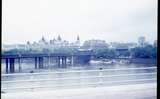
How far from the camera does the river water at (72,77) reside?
139 inches

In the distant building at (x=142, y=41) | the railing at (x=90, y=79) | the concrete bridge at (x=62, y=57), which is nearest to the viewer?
the distant building at (x=142, y=41)

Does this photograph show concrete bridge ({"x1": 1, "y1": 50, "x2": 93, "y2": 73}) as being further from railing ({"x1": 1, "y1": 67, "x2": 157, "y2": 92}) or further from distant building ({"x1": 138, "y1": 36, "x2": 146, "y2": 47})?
distant building ({"x1": 138, "y1": 36, "x2": 146, "y2": 47})

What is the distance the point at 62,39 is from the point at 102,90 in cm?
126

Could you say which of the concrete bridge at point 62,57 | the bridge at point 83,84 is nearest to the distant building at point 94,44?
the concrete bridge at point 62,57

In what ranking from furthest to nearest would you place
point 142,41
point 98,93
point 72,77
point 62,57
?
point 72,77, point 98,93, point 62,57, point 142,41

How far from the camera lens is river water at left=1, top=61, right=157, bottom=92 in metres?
3.53

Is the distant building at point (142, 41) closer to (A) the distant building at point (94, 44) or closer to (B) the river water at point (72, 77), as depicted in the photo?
(A) the distant building at point (94, 44)

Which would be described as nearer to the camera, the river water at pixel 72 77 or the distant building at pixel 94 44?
the distant building at pixel 94 44

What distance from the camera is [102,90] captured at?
3.90 metres

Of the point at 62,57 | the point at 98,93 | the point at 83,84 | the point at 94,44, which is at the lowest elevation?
the point at 98,93

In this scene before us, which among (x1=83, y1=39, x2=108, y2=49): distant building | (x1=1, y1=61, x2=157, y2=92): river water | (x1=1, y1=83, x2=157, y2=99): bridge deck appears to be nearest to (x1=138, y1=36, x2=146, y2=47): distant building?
(x1=83, y1=39, x2=108, y2=49): distant building

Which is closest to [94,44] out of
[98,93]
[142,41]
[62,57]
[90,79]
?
[62,57]

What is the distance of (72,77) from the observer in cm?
393

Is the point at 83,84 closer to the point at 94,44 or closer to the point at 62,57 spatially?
the point at 62,57
